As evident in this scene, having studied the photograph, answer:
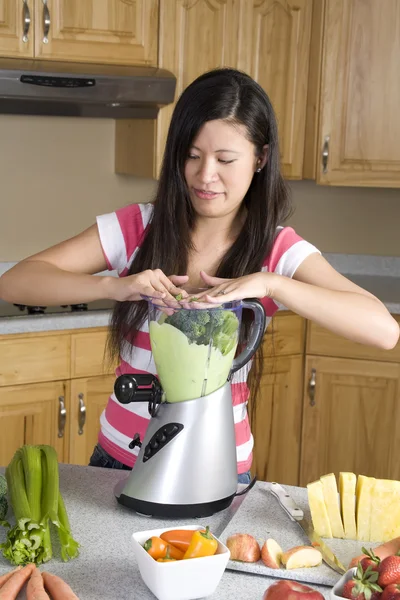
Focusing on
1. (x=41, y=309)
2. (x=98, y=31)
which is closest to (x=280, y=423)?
(x=41, y=309)

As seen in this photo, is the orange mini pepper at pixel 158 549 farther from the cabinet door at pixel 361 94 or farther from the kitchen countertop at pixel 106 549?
the cabinet door at pixel 361 94

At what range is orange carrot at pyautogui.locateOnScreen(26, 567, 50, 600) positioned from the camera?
42.8 inches

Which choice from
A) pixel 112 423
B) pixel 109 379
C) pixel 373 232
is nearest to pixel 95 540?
pixel 112 423

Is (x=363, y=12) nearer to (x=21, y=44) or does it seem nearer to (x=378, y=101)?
(x=378, y=101)

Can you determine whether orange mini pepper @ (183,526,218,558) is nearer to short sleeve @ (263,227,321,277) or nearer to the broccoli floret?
the broccoli floret

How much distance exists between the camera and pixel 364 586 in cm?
99

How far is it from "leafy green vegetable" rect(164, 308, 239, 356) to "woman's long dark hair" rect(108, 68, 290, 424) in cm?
33

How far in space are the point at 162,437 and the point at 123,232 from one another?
516mm

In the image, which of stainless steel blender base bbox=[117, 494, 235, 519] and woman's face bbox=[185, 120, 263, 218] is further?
woman's face bbox=[185, 120, 263, 218]

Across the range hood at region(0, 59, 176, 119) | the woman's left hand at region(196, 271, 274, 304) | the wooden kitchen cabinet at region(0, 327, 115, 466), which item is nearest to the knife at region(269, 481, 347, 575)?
the woman's left hand at region(196, 271, 274, 304)

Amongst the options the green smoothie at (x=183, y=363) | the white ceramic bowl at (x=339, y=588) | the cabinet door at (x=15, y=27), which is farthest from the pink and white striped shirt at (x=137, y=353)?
the cabinet door at (x=15, y=27)

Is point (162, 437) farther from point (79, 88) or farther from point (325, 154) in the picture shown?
point (325, 154)

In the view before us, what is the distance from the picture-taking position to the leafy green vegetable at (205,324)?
Result: 1.30 meters

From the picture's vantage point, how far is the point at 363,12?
9.98 feet
